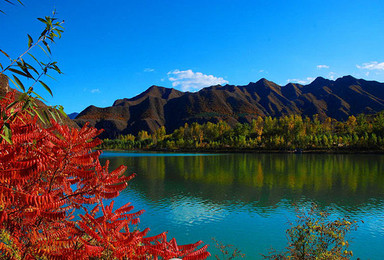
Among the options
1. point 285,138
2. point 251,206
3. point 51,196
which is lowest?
point 251,206

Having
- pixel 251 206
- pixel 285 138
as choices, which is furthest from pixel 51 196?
pixel 285 138

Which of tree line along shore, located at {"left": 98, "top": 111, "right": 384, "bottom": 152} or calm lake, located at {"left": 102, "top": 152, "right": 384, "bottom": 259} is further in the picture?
tree line along shore, located at {"left": 98, "top": 111, "right": 384, "bottom": 152}

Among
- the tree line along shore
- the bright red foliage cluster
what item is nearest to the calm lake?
the bright red foliage cluster

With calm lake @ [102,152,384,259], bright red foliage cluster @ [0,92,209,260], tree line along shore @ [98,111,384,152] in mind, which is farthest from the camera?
tree line along shore @ [98,111,384,152]

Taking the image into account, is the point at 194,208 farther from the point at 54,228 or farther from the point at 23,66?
the point at 23,66

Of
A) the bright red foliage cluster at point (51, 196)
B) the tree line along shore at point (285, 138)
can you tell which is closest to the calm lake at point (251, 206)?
the bright red foliage cluster at point (51, 196)

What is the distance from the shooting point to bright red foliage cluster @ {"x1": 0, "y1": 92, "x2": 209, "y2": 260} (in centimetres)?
204

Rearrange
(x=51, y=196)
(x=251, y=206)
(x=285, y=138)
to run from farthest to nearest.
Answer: (x=285, y=138) < (x=251, y=206) < (x=51, y=196)

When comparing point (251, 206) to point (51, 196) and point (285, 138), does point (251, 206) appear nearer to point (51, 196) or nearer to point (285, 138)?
point (51, 196)

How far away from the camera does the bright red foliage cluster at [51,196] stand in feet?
6.70

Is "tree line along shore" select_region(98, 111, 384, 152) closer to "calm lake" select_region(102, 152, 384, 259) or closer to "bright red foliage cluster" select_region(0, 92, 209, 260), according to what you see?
"calm lake" select_region(102, 152, 384, 259)

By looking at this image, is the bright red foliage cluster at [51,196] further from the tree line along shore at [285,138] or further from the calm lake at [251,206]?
the tree line along shore at [285,138]

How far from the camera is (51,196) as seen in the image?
6.98 feet

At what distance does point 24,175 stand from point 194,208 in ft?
57.7
